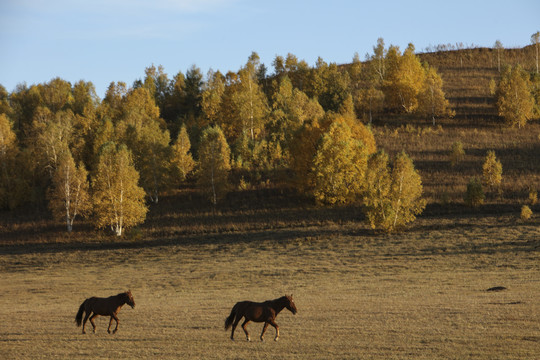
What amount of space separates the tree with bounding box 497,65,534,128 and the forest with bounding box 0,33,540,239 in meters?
0.26

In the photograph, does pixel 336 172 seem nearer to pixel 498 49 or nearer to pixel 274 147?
pixel 274 147

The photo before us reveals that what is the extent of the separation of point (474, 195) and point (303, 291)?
37952 mm

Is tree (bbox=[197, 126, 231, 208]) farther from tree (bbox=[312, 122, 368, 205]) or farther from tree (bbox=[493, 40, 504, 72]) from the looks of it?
tree (bbox=[493, 40, 504, 72])

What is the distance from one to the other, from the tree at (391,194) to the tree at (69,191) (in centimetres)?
3555

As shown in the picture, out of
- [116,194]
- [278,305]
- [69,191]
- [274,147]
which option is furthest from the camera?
[274,147]

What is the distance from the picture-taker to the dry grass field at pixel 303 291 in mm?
17938

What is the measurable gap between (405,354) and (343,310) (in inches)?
298

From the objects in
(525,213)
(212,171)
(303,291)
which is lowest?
(303,291)

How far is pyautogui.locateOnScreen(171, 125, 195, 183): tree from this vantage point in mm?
77463

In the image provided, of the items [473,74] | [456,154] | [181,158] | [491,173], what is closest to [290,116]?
[181,158]

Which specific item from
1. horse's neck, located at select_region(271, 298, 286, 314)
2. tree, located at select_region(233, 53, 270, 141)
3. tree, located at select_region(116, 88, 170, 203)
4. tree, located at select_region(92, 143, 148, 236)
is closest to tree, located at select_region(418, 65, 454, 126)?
tree, located at select_region(233, 53, 270, 141)

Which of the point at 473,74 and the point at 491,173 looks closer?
the point at 491,173

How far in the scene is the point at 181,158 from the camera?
79.1 m

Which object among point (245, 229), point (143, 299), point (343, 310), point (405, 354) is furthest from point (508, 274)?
point (245, 229)
